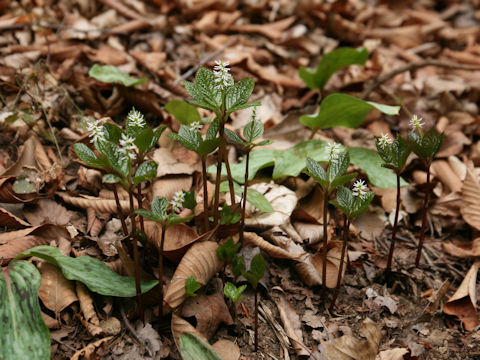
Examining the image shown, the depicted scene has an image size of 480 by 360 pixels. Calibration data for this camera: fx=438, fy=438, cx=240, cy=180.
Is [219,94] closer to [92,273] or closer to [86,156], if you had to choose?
[86,156]

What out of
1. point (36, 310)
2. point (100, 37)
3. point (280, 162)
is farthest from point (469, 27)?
point (36, 310)

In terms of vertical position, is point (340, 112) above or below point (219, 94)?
below

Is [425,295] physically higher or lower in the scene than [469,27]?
lower

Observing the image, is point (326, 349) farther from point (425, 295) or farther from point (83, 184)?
point (83, 184)

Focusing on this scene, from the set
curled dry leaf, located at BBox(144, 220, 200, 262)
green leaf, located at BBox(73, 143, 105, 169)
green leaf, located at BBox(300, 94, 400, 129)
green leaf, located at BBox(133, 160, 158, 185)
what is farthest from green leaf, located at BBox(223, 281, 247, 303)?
green leaf, located at BBox(300, 94, 400, 129)

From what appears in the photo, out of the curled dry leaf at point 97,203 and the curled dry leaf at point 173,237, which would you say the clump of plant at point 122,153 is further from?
the curled dry leaf at point 97,203

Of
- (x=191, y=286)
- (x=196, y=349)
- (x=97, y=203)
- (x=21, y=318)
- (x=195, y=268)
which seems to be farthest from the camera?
(x=97, y=203)

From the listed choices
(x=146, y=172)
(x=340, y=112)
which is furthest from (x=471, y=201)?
(x=146, y=172)
